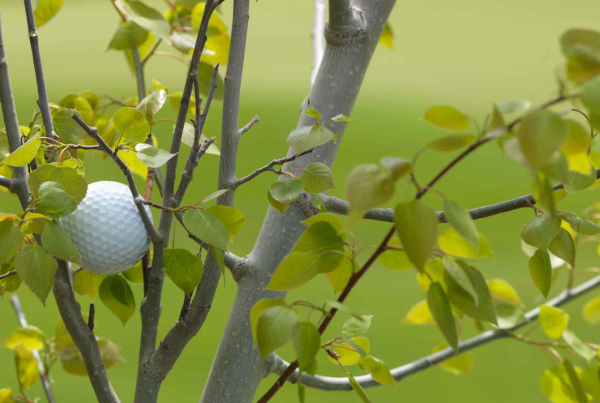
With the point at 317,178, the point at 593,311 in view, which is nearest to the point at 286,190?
the point at 317,178

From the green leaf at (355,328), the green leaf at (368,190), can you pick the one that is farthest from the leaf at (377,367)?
the green leaf at (368,190)

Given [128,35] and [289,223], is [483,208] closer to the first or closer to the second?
[289,223]

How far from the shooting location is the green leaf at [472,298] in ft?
0.57

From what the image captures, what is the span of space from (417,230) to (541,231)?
0.33 feet

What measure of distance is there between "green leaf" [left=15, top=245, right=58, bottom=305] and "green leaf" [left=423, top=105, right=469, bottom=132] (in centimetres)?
15

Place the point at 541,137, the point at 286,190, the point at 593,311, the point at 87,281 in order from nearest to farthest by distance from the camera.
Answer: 1. the point at 541,137
2. the point at 286,190
3. the point at 87,281
4. the point at 593,311

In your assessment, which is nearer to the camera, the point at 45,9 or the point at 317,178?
the point at 317,178

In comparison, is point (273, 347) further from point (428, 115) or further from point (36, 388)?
point (36, 388)

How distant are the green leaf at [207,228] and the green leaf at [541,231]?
0.12 m

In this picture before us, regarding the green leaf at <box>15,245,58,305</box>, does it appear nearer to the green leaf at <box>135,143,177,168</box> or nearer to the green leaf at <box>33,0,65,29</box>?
the green leaf at <box>135,143,177,168</box>

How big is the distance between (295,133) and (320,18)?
0.27 meters

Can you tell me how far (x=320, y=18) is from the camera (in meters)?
0.47

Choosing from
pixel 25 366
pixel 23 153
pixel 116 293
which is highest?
pixel 23 153

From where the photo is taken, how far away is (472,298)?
171 mm
